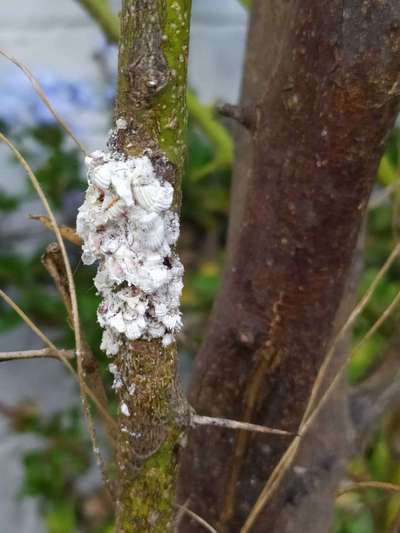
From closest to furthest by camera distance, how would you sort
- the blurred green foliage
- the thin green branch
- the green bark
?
the green bark → the thin green branch → the blurred green foliage

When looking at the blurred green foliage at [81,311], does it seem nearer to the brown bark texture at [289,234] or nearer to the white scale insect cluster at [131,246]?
the brown bark texture at [289,234]

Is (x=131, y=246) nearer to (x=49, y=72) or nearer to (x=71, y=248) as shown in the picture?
(x=71, y=248)

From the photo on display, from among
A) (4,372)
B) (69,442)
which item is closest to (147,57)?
(69,442)

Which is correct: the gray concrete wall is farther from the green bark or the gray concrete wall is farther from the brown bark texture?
the green bark

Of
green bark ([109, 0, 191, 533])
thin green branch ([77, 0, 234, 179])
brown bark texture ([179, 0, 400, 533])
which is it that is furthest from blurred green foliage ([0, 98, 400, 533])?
green bark ([109, 0, 191, 533])

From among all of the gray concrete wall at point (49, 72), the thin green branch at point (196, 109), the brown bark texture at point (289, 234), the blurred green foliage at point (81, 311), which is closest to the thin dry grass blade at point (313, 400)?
the brown bark texture at point (289, 234)

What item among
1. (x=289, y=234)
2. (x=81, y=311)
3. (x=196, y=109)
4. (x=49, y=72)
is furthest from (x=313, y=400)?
(x=49, y=72)

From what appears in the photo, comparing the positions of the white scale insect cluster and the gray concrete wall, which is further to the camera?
the gray concrete wall

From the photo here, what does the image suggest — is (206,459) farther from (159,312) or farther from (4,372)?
(4,372)
